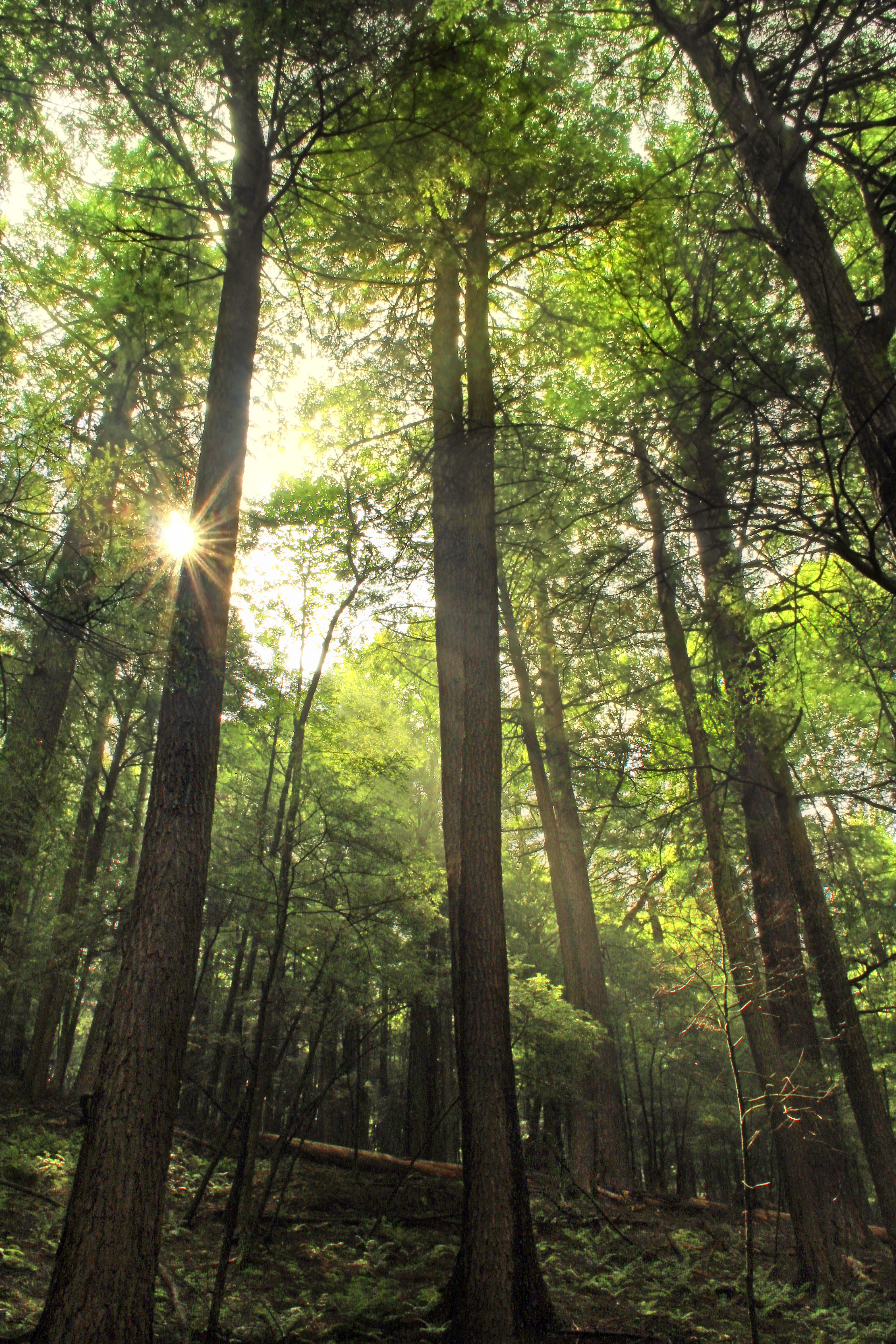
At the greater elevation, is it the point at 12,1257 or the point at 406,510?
the point at 406,510

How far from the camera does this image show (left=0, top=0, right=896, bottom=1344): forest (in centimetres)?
435

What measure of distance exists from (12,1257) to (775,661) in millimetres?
8118

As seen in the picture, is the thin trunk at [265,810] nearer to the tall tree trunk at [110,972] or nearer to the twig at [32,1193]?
the tall tree trunk at [110,972]

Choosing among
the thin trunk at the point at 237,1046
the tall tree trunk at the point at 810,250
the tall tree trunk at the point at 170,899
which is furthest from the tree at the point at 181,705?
the tall tree trunk at the point at 810,250

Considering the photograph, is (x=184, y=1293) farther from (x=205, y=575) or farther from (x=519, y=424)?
(x=519, y=424)

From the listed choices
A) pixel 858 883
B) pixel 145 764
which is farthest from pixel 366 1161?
Result: pixel 858 883

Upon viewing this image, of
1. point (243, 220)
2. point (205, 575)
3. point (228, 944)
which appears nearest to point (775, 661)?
point (205, 575)

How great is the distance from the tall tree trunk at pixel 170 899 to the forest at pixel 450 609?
0.03m

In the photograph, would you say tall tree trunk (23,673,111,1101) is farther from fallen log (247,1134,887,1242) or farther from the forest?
fallen log (247,1134,887,1242)

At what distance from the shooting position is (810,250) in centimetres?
465

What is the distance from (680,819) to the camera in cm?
867

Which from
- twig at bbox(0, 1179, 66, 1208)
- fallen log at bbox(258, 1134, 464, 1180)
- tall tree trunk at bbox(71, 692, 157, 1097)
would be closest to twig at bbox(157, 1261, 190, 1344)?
twig at bbox(0, 1179, 66, 1208)

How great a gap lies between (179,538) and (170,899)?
2.86 m

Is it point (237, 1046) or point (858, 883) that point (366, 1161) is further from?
point (858, 883)
